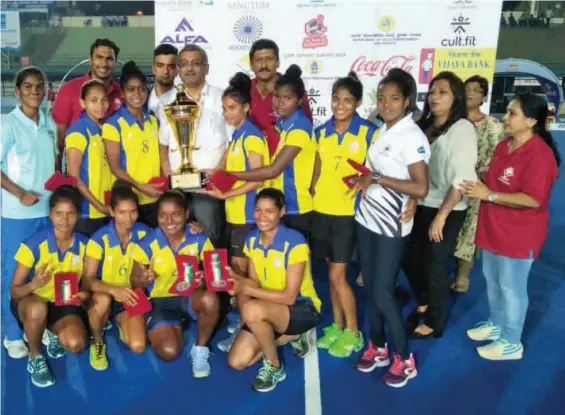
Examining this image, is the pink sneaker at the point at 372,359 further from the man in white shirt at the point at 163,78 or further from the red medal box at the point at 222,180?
the man in white shirt at the point at 163,78

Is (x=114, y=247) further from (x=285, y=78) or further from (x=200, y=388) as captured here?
(x=285, y=78)

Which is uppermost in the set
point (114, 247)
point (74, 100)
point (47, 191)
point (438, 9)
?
point (438, 9)

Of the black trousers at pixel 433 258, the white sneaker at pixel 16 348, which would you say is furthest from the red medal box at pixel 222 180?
the white sneaker at pixel 16 348

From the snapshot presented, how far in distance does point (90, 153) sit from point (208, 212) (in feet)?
2.65

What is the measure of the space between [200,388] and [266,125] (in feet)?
5.75

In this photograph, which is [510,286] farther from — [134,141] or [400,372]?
[134,141]

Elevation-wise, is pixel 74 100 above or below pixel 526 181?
above

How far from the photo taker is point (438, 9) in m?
7.44

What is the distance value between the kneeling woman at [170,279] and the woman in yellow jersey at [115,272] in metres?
0.07

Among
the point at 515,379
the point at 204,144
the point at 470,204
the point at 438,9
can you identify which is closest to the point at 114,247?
the point at 204,144

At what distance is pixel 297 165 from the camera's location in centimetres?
321

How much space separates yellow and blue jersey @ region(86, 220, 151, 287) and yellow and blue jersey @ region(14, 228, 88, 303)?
0.07 meters

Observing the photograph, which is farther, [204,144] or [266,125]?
[266,125]

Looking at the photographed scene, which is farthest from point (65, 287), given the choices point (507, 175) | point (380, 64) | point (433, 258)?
point (380, 64)
